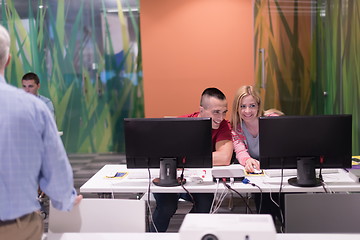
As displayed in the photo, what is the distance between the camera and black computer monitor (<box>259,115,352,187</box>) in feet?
8.41

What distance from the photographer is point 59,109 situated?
280 inches

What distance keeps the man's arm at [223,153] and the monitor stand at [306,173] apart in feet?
2.15

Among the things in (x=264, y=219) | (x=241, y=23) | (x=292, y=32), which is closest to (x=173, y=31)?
(x=241, y=23)

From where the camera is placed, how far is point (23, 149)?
56.7 inches

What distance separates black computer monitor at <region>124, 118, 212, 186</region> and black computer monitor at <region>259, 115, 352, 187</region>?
0.37 meters

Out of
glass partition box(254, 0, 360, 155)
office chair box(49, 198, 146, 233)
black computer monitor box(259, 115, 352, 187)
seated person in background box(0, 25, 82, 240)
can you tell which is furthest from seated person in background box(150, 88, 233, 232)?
glass partition box(254, 0, 360, 155)

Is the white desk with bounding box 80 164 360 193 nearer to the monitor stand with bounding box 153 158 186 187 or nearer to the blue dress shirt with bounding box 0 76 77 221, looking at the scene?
the monitor stand with bounding box 153 158 186 187

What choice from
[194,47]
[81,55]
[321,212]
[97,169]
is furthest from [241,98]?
[81,55]

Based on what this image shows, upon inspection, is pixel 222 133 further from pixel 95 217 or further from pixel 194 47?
pixel 194 47

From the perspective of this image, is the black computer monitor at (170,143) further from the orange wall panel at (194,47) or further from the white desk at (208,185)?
the orange wall panel at (194,47)

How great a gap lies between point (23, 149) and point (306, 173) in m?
1.77

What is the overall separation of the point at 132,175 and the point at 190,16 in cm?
322

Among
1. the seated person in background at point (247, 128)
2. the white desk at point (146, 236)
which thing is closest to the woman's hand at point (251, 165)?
the seated person in background at point (247, 128)

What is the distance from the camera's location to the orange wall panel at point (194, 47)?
219 inches
